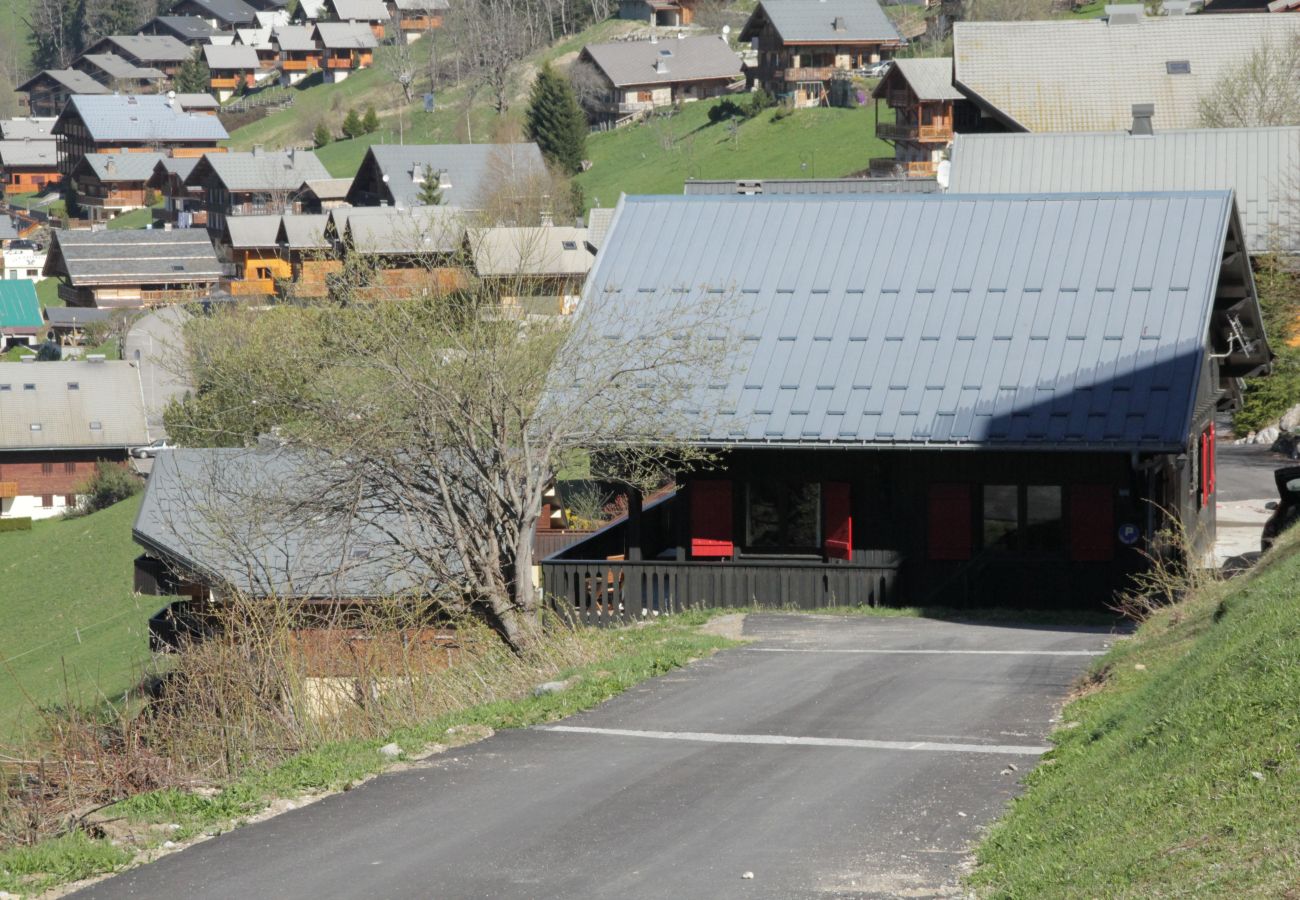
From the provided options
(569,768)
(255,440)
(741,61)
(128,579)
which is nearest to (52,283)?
(741,61)

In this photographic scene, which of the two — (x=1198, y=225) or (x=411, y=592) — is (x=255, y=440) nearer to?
(x=411, y=592)

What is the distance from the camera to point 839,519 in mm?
24797

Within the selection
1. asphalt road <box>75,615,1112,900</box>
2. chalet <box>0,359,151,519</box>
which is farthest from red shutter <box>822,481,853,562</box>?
chalet <box>0,359,151,519</box>

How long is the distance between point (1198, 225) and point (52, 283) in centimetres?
11307

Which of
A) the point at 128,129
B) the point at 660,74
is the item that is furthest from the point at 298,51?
the point at 660,74

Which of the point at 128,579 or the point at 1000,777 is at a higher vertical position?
the point at 1000,777

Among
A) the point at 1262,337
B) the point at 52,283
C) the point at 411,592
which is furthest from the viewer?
the point at 52,283

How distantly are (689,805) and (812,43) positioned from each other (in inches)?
4144

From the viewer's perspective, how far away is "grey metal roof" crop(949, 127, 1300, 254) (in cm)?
4888

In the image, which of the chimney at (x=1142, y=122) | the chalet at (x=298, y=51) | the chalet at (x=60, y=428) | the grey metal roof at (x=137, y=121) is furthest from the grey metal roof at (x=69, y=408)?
the chalet at (x=298, y=51)

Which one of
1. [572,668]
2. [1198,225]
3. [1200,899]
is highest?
[1198,225]

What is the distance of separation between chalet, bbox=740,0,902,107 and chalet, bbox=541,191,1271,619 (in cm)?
8413

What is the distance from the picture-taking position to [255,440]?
36500 mm

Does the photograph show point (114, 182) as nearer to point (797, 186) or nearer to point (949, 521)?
point (797, 186)
